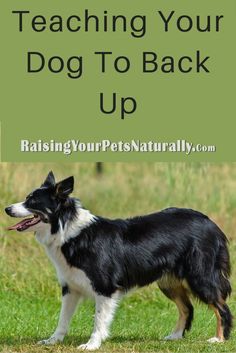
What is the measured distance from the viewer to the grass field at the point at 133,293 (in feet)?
27.3

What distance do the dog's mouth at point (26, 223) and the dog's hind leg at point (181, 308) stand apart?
1.60 metres

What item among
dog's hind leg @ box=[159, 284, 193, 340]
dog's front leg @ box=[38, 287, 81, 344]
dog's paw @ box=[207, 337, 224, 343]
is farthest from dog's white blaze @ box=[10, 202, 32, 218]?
dog's paw @ box=[207, 337, 224, 343]

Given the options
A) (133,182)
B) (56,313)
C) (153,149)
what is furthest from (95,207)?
(56,313)

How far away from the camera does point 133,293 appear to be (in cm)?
1020

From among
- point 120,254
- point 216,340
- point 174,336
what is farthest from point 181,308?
point 120,254

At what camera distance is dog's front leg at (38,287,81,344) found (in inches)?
317

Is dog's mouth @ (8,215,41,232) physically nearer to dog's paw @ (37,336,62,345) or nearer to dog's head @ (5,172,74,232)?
dog's head @ (5,172,74,232)

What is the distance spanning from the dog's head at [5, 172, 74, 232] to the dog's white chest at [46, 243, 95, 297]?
0.32 meters

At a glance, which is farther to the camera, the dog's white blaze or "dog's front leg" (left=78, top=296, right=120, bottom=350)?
"dog's front leg" (left=78, top=296, right=120, bottom=350)

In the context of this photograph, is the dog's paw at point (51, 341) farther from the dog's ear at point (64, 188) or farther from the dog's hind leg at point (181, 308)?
the dog's ear at point (64, 188)

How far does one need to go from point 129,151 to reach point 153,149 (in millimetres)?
558

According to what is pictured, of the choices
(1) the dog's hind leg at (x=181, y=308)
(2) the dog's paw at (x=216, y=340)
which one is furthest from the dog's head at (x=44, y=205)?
(2) the dog's paw at (x=216, y=340)

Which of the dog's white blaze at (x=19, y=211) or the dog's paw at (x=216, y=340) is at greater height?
the dog's white blaze at (x=19, y=211)

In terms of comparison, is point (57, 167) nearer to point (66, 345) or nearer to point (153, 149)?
point (153, 149)
